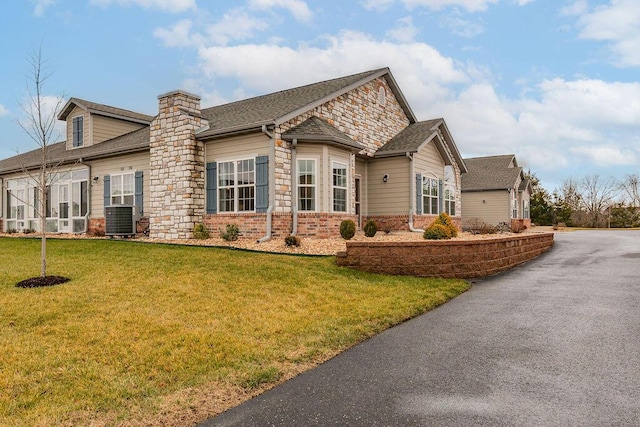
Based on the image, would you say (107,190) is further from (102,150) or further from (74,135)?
(74,135)

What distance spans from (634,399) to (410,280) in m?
5.35

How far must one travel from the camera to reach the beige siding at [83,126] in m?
21.7

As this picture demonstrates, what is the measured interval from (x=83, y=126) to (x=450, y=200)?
65.6 feet

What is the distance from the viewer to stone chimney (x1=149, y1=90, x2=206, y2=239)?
1514cm

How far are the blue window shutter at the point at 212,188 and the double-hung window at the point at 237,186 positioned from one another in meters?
0.16

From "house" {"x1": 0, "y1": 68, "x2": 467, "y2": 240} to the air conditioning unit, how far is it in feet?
1.75

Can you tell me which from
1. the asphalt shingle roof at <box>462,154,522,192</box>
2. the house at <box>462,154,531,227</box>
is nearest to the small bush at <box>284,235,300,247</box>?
the house at <box>462,154,531,227</box>

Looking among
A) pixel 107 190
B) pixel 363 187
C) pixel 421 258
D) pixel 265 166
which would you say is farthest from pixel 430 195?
pixel 107 190

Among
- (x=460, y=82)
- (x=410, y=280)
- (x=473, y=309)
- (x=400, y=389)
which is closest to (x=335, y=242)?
(x=410, y=280)

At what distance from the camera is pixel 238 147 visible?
14.6 meters

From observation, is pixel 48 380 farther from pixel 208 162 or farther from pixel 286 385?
pixel 208 162

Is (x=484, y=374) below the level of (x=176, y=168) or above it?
below

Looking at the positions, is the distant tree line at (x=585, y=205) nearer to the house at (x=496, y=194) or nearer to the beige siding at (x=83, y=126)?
the house at (x=496, y=194)

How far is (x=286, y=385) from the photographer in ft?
13.0
